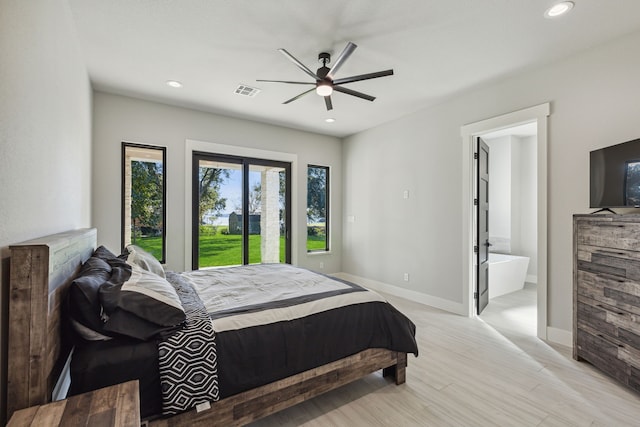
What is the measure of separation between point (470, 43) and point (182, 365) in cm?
324

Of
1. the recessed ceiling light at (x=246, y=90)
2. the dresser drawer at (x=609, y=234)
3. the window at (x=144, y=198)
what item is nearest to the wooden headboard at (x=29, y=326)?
the recessed ceiling light at (x=246, y=90)

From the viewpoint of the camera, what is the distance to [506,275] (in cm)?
484

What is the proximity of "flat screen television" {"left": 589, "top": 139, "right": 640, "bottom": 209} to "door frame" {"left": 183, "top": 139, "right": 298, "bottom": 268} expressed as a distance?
3876 millimetres

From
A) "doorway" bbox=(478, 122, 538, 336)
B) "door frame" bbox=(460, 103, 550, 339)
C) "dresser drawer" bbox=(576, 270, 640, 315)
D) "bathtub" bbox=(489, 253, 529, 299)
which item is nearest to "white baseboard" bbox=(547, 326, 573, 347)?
"door frame" bbox=(460, 103, 550, 339)

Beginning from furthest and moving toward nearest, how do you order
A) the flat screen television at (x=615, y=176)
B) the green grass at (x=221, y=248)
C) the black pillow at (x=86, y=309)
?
the green grass at (x=221, y=248)
the flat screen television at (x=615, y=176)
the black pillow at (x=86, y=309)

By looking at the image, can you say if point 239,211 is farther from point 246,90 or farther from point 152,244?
point 246,90

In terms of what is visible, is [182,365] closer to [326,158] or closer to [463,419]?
[463,419]

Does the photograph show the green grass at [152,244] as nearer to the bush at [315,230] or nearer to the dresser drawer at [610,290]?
the bush at [315,230]

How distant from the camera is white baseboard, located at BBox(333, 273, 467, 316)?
3.85 meters

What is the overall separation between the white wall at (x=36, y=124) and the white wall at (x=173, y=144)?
1305mm

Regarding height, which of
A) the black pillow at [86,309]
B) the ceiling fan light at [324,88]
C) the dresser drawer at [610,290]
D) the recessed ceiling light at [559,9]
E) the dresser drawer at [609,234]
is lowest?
the dresser drawer at [610,290]

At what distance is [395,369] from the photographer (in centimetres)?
228

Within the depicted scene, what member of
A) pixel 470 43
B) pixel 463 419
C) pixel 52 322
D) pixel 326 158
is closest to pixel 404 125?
pixel 326 158

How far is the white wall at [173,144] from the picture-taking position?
3.59 meters
